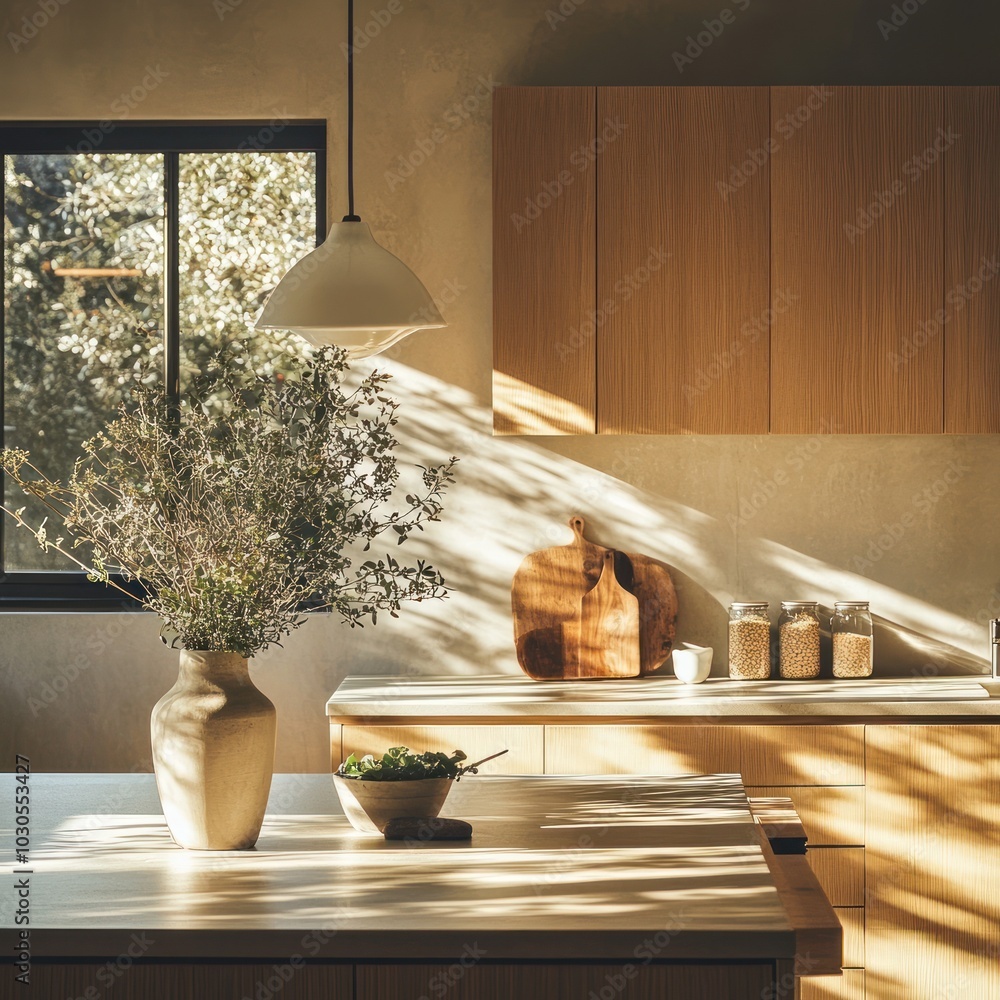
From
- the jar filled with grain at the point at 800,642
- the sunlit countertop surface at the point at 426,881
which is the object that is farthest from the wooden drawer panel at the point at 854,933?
the sunlit countertop surface at the point at 426,881

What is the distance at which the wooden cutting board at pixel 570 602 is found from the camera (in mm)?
3953

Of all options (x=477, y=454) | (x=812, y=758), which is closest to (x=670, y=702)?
(x=812, y=758)

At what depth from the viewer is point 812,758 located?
3457 millimetres

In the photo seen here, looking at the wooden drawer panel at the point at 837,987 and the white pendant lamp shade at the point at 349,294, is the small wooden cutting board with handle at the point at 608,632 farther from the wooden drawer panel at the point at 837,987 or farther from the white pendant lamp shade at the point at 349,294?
the white pendant lamp shade at the point at 349,294

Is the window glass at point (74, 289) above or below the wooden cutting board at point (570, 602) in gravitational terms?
above

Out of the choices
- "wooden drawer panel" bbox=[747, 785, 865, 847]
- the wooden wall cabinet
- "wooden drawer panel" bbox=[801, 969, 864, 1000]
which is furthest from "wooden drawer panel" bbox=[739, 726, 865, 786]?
the wooden wall cabinet

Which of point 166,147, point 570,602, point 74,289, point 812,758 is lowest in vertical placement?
point 812,758

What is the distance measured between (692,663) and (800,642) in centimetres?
38

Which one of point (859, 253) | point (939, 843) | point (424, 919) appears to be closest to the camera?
point (424, 919)

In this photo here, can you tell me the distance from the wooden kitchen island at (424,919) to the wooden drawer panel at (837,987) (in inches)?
66.0

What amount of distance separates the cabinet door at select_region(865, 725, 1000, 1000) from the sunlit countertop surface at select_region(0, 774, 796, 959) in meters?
1.23

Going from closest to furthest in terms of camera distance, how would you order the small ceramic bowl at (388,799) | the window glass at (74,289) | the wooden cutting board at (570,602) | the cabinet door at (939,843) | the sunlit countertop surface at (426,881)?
the sunlit countertop surface at (426,881)
the small ceramic bowl at (388,799)
the cabinet door at (939,843)
the wooden cutting board at (570,602)
the window glass at (74,289)

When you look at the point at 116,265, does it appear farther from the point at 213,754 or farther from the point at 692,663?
the point at 213,754

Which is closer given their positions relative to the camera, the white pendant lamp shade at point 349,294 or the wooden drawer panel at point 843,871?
the white pendant lamp shade at point 349,294
